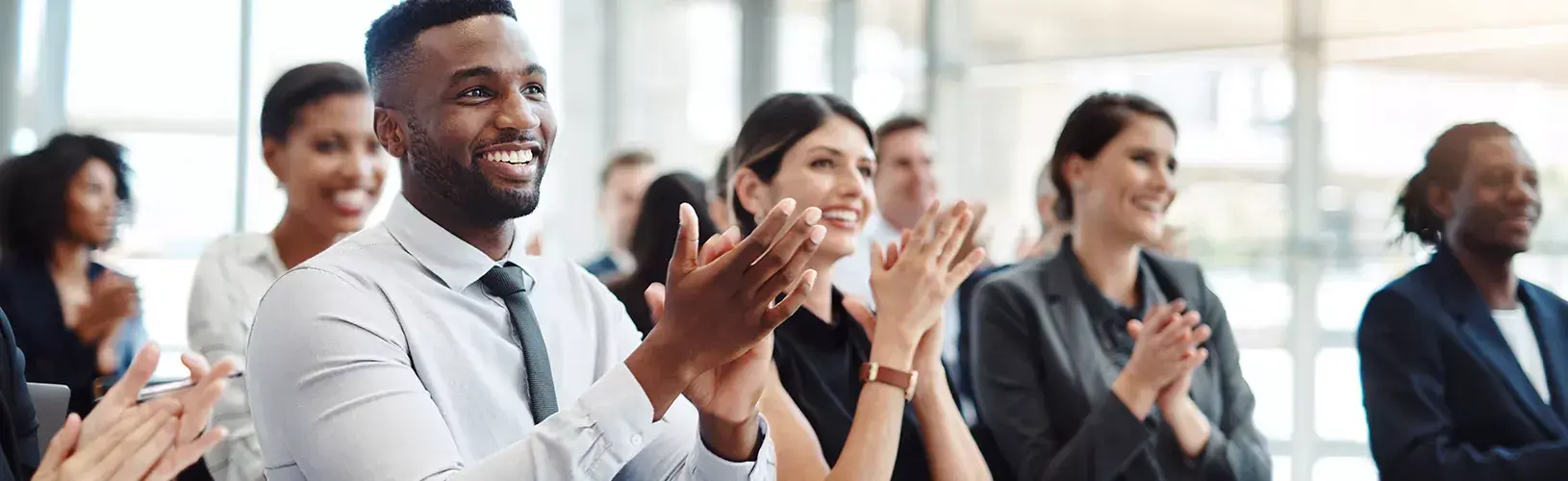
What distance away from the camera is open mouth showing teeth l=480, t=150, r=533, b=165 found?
1.45 metres

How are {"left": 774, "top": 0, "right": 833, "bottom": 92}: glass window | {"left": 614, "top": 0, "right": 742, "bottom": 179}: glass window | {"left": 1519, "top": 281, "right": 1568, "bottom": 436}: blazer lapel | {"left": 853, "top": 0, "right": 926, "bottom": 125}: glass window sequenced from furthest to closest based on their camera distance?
{"left": 614, "top": 0, "right": 742, "bottom": 179}: glass window, {"left": 774, "top": 0, "right": 833, "bottom": 92}: glass window, {"left": 853, "top": 0, "right": 926, "bottom": 125}: glass window, {"left": 1519, "top": 281, "right": 1568, "bottom": 436}: blazer lapel

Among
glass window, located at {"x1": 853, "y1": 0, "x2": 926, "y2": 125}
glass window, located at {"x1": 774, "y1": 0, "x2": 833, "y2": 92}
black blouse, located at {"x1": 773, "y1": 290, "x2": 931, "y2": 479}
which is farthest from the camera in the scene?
glass window, located at {"x1": 774, "y1": 0, "x2": 833, "y2": 92}

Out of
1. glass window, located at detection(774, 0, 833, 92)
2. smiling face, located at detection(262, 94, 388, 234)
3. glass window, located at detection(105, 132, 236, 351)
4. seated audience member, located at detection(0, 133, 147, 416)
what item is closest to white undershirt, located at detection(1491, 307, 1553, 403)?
smiling face, located at detection(262, 94, 388, 234)

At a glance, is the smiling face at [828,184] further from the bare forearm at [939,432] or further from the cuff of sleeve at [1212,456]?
the cuff of sleeve at [1212,456]

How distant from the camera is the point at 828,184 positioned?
2189 mm

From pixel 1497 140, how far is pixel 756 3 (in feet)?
15.9

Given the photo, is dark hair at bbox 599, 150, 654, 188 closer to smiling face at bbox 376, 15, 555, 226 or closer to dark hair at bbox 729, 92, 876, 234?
dark hair at bbox 729, 92, 876, 234

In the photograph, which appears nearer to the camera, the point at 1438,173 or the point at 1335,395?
the point at 1438,173

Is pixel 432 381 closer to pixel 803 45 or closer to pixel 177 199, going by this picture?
pixel 177 199

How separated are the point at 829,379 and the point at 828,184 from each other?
0.32 metres

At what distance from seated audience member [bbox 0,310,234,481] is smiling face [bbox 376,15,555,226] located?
11.8 inches

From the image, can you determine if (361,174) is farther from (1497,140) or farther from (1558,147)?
(1558,147)

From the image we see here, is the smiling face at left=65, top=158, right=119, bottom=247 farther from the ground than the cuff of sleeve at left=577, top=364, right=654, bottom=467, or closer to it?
farther from the ground

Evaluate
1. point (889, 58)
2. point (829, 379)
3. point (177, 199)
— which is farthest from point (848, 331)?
point (177, 199)
